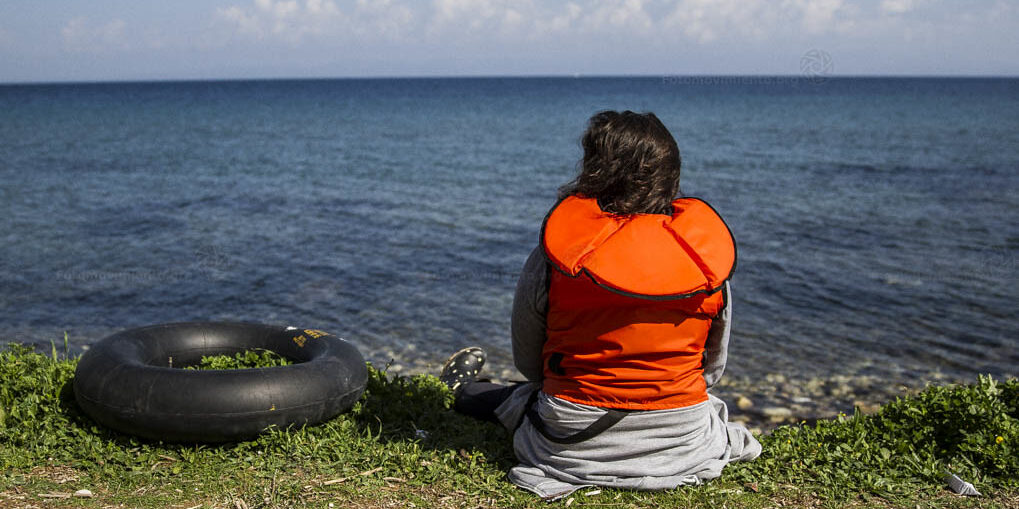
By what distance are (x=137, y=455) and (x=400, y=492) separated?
1.54 metres

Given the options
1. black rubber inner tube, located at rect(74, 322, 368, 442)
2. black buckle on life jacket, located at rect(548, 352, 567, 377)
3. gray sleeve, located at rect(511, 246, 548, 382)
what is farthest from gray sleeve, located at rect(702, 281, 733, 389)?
black rubber inner tube, located at rect(74, 322, 368, 442)

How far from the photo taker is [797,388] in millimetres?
8156

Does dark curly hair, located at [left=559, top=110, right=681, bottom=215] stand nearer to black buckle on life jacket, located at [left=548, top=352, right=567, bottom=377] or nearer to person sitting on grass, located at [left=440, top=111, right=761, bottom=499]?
person sitting on grass, located at [left=440, top=111, right=761, bottom=499]

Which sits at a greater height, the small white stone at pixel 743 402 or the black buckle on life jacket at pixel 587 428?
the black buckle on life jacket at pixel 587 428

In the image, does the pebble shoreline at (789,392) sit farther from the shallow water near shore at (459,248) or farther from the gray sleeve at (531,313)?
the gray sleeve at (531,313)

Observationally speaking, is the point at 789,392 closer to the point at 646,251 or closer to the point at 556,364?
the point at 556,364

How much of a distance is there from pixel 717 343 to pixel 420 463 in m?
1.74

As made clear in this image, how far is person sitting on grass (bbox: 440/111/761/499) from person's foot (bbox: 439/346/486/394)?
168 cm

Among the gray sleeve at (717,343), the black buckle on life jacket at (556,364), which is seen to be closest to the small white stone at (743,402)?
the gray sleeve at (717,343)

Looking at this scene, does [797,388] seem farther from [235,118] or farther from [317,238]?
[235,118]

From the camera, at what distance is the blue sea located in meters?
10.0

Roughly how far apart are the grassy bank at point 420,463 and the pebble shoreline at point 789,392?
235cm

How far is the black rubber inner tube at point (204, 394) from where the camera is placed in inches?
167

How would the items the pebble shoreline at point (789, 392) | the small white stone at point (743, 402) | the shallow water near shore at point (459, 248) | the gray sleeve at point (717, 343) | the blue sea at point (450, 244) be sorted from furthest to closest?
the blue sea at point (450, 244) < the shallow water near shore at point (459, 248) < the small white stone at point (743, 402) < the pebble shoreline at point (789, 392) < the gray sleeve at point (717, 343)
